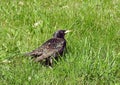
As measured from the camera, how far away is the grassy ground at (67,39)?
602 centimetres

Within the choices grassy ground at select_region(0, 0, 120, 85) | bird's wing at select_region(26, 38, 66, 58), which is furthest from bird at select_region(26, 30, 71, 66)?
grassy ground at select_region(0, 0, 120, 85)

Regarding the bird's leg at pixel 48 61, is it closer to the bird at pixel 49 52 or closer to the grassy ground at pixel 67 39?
the bird at pixel 49 52

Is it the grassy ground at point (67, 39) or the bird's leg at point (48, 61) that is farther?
the bird's leg at point (48, 61)

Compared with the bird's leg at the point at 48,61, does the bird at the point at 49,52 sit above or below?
above

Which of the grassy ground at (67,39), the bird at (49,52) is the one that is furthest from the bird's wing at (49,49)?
the grassy ground at (67,39)

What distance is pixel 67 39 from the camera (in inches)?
296

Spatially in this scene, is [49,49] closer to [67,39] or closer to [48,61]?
[48,61]

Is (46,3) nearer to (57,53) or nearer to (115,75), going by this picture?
(57,53)

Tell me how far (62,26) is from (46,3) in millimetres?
1553

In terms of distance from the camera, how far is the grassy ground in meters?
6.02

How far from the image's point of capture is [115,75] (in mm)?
6195

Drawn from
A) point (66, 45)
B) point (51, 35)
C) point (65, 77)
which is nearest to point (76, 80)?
point (65, 77)

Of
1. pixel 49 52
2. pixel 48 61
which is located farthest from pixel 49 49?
pixel 48 61

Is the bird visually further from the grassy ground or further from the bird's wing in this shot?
the grassy ground
